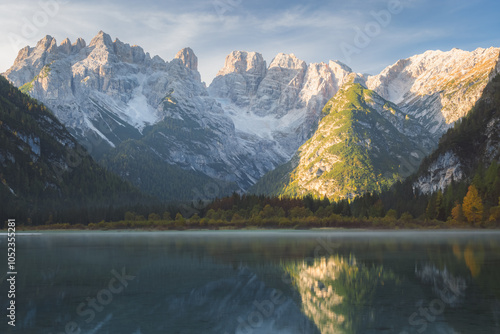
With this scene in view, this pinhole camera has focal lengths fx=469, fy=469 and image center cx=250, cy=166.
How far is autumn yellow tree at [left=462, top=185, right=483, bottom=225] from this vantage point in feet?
512

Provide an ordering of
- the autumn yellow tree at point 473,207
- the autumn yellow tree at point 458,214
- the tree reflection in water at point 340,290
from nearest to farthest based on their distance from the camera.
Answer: the tree reflection in water at point 340,290 → the autumn yellow tree at point 473,207 → the autumn yellow tree at point 458,214

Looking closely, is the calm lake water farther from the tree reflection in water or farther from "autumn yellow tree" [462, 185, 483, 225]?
"autumn yellow tree" [462, 185, 483, 225]

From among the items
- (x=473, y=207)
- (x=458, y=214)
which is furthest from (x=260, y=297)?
(x=458, y=214)

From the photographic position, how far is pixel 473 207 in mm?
158000

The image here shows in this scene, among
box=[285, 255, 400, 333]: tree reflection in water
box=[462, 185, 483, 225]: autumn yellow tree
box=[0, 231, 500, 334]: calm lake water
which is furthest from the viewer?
box=[462, 185, 483, 225]: autumn yellow tree

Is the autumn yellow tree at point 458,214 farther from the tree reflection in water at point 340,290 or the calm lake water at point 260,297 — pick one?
the tree reflection in water at point 340,290

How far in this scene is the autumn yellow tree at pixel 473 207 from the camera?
156125 mm

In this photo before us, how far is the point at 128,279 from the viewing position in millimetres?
49344

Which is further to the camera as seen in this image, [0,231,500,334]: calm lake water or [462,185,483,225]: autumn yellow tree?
[462,185,483,225]: autumn yellow tree

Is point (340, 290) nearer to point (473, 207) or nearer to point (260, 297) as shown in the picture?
point (260, 297)

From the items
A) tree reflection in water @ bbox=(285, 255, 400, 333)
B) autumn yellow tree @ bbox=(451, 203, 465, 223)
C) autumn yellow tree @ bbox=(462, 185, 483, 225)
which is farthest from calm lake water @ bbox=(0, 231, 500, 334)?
autumn yellow tree @ bbox=(451, 203, 465, 223)

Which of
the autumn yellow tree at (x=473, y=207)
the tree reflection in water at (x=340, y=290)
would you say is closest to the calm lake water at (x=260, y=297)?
the tree reflection in water at (x=340, y=290)

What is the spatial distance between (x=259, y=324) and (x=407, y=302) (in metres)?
12.7

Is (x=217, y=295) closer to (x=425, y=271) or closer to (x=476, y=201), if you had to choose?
(x=425, y=271)
